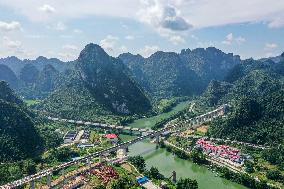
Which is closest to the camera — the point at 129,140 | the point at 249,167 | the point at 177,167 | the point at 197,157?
the point at 249,167

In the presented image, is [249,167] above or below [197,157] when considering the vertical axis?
below

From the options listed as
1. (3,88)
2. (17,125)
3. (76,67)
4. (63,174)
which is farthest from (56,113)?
(63,174)

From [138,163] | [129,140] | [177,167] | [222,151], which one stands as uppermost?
[129,140]

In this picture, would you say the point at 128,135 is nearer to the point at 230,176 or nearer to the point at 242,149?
the point at 242,149

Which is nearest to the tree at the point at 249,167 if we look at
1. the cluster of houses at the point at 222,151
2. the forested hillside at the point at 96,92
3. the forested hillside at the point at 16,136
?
the cluster of houses at the point at 222,151

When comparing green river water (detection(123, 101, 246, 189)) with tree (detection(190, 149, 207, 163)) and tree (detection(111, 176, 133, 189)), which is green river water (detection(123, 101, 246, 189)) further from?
tree (detection(111, 176, 133, 189))

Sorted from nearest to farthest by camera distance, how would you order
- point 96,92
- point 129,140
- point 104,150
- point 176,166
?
1. point 176,166
2. point 104,150
3. point 129,140
4. point 96,92

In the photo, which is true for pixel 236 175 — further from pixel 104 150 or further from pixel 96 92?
A: pixel 96 92

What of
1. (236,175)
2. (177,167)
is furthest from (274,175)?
(177,167)
